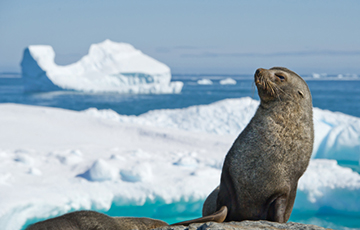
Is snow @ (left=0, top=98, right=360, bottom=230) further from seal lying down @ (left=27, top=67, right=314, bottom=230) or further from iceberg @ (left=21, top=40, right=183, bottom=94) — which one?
iceberg @ (left=21, top=40, right=183, bottom=94)

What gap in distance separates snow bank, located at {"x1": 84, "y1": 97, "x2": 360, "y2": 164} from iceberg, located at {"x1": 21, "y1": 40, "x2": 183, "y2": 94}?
78.6ft

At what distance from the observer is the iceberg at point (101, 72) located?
39000mm

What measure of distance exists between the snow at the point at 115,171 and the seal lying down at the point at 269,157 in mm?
3719

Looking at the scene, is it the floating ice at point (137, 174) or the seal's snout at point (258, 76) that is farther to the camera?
the floating ice at point (137, 174)

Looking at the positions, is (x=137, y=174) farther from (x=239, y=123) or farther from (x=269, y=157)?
(x=239, y=123)

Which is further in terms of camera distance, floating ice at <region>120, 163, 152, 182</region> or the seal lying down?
floating ice at <region>120, 163, 152, 182</region>

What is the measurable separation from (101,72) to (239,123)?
92.1 feet

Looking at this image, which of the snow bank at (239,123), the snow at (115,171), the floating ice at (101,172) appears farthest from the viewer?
the snow bank at (239,123)

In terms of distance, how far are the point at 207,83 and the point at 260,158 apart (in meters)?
83.8

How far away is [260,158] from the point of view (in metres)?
2.88

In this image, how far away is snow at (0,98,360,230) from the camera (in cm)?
648

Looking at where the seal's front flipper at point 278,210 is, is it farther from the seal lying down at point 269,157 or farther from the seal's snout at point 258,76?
the seal's snout at point 258,76

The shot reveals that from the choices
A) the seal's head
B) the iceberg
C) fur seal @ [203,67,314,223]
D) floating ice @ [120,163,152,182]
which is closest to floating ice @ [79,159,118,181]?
floating ice @ [120,163,152,182]

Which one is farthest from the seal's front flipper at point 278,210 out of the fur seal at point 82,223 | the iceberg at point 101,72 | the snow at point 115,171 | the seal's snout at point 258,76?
the iceberg at point 101,72
